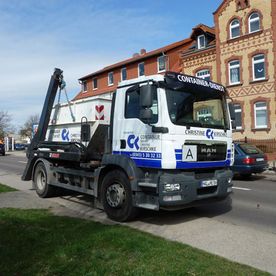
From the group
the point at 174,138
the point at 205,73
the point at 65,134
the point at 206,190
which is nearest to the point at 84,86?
the point at 205,73

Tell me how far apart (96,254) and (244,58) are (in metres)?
25.6

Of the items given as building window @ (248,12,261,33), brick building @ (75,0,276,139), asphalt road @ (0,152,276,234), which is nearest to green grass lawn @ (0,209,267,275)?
asphalt road @ (0,152,276,234)

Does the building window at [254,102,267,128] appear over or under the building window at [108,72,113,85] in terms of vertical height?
under

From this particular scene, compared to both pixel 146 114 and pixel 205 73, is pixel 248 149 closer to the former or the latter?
pixel 146 114

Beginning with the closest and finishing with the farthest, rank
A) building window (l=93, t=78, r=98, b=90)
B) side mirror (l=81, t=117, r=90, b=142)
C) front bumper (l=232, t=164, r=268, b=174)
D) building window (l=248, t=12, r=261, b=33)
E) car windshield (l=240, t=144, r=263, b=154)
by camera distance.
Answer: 1. side mirror (l=81, t=117, r=90, b=142)
2. front bumper (l=232, t=164, r=268, b=174)
3. car windshield (l=240, t=144, r=263, b=154)
4. building window (l=248, t=12, r=261, b=33)
5. building window (l=93, t=78, r=98, b=90)

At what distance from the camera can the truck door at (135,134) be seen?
7078 millimetres

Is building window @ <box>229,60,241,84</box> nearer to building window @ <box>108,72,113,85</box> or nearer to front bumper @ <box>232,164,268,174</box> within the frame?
front bumper @ <box>232,164,268,174</box>

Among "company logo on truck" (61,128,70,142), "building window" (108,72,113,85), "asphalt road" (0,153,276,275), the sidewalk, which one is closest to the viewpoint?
the sidewalk

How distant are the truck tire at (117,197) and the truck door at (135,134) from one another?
497 millimetres

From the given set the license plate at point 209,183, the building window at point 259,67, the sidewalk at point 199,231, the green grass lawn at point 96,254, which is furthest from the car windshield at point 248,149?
the building window at point 259,67

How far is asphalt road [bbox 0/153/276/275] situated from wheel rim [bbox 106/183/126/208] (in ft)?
1.41

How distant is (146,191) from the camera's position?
23.5 ft

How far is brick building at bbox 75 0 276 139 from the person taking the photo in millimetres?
26617

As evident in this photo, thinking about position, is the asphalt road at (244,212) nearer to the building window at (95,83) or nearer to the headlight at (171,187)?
the headlight at (171,187)
